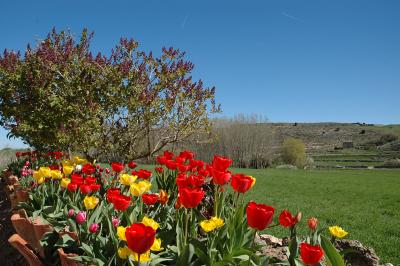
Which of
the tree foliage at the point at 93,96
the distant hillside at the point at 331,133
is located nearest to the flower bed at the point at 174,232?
the tree foliage at the point at 93,96

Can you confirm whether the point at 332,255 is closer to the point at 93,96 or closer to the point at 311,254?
the point at 311,254

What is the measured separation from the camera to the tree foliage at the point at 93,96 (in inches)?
357

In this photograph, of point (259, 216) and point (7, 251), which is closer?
point (259, 216)

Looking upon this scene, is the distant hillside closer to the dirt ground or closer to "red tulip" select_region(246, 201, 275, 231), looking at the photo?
the dirt ground

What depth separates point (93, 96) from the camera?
30.0 ft

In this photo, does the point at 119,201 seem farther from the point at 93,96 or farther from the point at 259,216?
the point at 93,96

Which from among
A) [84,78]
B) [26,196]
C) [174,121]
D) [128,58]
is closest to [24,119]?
[84,78]

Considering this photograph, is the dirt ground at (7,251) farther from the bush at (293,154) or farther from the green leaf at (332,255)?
the bush at (293,154)

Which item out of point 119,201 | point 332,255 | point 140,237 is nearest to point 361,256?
point 332,255

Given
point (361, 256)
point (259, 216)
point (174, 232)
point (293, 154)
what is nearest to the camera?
point (259, 216)

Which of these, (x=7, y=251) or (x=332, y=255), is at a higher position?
(x=332, y=255)

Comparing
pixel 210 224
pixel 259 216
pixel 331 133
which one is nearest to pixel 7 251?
pixel 210 224

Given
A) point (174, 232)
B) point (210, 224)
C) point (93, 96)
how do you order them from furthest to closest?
point (93, 96) → point (174, 232) → point (210, 224)

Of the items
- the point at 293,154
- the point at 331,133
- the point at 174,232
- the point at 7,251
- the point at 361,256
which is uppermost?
the point at 331,133
